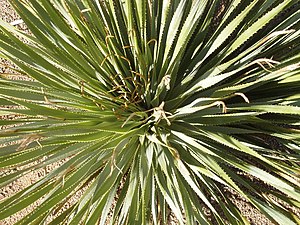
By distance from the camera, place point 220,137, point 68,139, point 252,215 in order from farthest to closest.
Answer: point 252,215 → point 220,137 → point 68,139

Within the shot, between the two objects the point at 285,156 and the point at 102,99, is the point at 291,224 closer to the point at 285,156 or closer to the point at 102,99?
the point at 285,156

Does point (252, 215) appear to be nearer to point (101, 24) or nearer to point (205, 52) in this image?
point (205, 52)

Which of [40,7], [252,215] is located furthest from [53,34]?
[252,215]

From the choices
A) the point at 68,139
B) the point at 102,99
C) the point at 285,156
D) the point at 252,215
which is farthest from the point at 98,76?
the point at 252,215

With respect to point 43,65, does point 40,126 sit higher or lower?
lower

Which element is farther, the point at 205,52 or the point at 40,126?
the point at 205,52

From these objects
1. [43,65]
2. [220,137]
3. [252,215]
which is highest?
[43,65]

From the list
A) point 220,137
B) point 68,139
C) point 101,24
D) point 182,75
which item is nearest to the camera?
point 68,139
